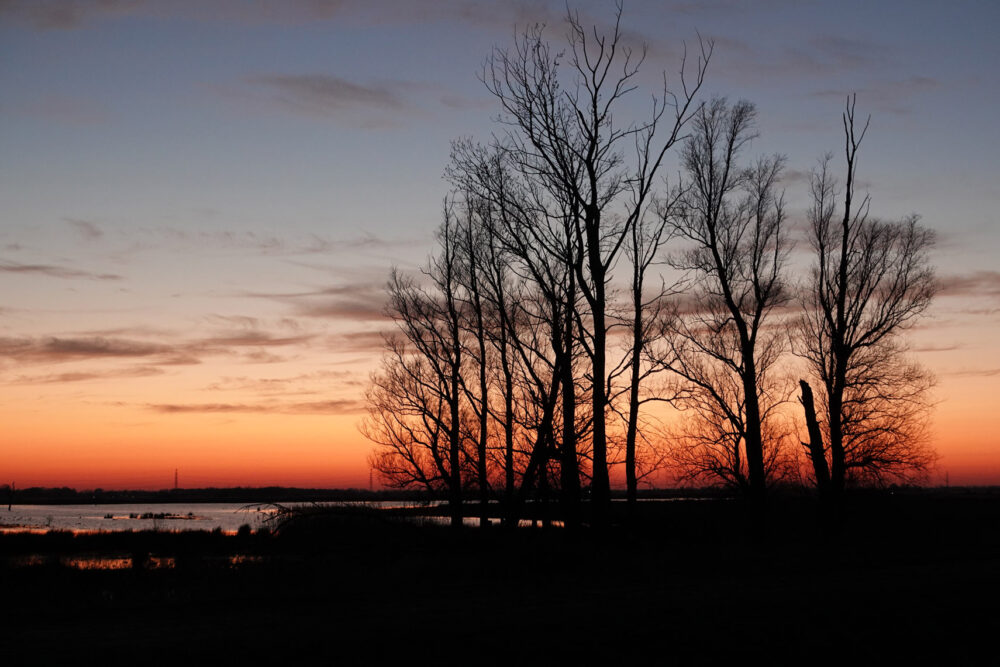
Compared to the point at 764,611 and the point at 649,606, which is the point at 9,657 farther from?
the point at 764,611

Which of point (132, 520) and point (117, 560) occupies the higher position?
point (117, 560)

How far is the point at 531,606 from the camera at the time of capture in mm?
12570

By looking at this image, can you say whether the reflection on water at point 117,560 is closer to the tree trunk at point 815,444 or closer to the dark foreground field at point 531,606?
the dark foreground field at point 531,606

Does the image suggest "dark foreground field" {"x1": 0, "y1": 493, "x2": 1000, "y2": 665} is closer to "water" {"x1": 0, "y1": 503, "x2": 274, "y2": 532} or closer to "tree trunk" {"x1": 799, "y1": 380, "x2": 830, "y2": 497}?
"tree trunk" {"x1": 799, "y1": 380, "x2": 830, "y2": 497}

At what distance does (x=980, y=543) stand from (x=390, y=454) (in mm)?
22118

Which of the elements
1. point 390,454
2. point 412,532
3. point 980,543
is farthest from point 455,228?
point 980,543

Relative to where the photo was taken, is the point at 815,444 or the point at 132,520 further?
the point at 132,520

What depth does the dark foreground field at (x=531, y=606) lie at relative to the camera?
32.3ft

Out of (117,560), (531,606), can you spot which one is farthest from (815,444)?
(117,560)

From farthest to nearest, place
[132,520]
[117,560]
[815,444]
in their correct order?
1. [132,520]
2. [815,444]
3. [117,560]

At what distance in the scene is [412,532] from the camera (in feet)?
80.9

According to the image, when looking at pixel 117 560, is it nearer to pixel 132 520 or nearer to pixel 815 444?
pixel 815 444

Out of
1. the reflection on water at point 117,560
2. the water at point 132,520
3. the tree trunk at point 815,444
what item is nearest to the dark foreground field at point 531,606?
the reflection on water at point 117,560

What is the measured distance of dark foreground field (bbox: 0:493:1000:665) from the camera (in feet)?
32.3
